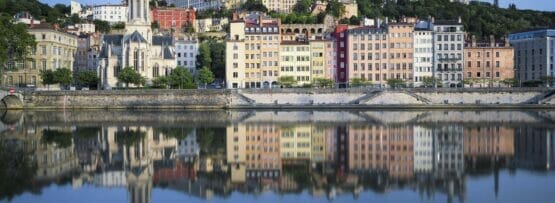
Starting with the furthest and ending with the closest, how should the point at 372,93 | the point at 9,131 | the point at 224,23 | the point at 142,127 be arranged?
1. the point at 224,23
2. the point at 372,93
3. the point at 142,127
4. the point at 9,131

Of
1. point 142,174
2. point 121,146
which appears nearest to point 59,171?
point 142,174

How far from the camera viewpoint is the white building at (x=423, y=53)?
265 ft

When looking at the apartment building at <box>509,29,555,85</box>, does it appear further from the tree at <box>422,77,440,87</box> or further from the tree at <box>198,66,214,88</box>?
the tree at <box>198,66,214,88</box>

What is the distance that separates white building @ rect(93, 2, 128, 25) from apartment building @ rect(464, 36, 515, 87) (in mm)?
85977

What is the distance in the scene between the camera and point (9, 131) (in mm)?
42312

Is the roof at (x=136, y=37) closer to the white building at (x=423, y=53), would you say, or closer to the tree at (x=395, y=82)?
the tree at (x=395, y=82)

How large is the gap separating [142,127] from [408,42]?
42281 mm

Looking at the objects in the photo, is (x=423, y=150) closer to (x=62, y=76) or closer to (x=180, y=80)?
(x=180, y=80)

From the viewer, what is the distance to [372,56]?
8150cm

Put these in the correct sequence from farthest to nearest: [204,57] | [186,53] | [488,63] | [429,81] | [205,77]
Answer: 1. [186,53]
2. [204,57]
3. [488,63]
4. [205,77]
5. [429,81]

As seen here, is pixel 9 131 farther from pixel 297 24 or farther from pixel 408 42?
pixel 297 24

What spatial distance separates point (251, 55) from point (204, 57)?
33.1ft

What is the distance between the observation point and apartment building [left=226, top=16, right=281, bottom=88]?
8275 centimetres

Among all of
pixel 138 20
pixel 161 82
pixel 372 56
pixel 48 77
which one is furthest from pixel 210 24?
pixel 48 77
